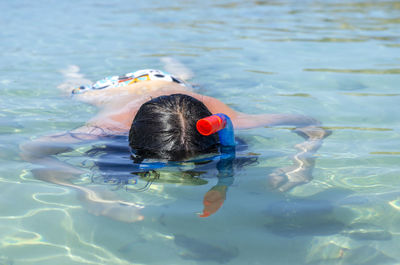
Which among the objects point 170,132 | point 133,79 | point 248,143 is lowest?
point 248,143

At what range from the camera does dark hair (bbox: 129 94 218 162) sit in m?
2.54

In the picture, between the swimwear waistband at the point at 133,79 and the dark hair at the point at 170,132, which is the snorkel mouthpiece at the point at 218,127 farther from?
the swimwear waistband at the point at 133,79

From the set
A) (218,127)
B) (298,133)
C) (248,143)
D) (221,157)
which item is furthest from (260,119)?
(218,127)

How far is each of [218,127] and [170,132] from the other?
294 mm

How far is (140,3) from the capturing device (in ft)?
46.8

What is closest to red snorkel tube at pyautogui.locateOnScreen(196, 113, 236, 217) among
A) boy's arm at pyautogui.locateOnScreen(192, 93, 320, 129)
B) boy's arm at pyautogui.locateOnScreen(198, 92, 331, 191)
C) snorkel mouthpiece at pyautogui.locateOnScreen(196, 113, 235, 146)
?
snorkel mouthpiece at pyautogui.locateOnScreen(196, 113, 235, 146)

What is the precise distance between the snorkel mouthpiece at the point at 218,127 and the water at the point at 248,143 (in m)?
0.26

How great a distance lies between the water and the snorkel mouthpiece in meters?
0.26

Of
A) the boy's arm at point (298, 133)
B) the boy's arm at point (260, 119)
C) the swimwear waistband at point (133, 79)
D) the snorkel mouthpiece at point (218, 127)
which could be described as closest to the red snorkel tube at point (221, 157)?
the snorkel mouthpiece at point (218, 127)

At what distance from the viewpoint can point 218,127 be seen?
8.02ft

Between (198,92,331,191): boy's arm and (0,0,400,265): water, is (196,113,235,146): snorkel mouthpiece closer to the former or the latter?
(0,0,400,265): water

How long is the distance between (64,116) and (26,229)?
2066 mm

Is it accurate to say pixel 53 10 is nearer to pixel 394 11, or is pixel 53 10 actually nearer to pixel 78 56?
pixel 78 56

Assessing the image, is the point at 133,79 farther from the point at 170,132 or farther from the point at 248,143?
the point at 170,132
